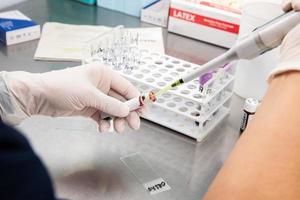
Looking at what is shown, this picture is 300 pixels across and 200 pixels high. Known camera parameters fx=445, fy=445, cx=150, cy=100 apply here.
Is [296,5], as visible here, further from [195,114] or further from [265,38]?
[195,114]

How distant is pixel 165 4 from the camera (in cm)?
167

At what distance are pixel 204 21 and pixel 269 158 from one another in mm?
910

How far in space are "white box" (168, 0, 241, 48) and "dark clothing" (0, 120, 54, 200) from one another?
3.65ft

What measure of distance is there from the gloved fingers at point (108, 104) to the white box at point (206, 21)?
2.07 feet

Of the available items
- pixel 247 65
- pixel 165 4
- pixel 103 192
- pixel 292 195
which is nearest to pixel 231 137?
pixel 247 65

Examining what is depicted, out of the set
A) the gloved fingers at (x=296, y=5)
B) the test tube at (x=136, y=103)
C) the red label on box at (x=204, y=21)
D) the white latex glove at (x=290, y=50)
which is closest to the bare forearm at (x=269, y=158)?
the white latex glove at (x=290, y=50)

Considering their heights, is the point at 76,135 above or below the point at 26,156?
below

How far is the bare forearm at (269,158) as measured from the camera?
2.08 ft

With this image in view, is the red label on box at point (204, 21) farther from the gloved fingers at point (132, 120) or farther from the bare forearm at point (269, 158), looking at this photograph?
the bare forearm at point (269, 158)

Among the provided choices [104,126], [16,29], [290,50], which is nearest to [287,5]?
[290,50]

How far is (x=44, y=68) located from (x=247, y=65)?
604mm

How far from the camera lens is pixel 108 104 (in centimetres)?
96

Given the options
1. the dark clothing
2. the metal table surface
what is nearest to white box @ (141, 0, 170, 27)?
the metal table surface

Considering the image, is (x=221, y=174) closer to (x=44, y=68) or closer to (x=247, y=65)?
(x=247, y=65)
